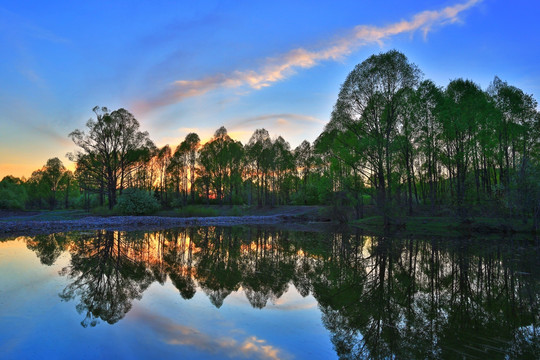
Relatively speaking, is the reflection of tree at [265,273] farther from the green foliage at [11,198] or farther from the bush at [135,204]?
the green foliage at [11,198]

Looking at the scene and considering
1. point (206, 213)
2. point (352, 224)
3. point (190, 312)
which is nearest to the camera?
point (190, 312)

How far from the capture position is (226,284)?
923 cm

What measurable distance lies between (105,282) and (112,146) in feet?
142

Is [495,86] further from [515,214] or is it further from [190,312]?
[190,312]

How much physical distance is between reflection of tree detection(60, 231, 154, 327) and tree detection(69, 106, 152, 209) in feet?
118

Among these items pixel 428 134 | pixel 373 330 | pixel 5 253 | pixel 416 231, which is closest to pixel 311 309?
pixel 373 330

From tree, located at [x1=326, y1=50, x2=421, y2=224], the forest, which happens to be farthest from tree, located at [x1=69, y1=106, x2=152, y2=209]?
tree, located at [x1=326, y1=50, x2=421, y2=224]

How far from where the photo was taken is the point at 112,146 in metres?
46.4

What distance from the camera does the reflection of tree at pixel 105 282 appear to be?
6.83m

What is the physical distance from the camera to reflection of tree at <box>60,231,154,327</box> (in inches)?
269

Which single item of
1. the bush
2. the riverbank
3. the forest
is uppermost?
the forest

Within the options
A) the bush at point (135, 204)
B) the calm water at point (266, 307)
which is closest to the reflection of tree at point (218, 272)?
the calm water at point (266, 307)

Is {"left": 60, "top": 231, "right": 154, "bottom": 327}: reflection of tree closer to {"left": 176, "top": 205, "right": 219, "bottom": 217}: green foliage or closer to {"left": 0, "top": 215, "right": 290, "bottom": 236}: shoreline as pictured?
{"left": 0, "top": 215, "right": 290, "bottom": 236}: shoreline

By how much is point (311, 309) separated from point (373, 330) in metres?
1.83
